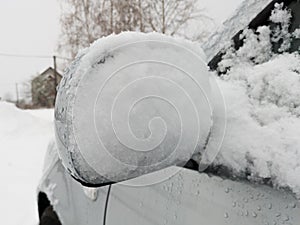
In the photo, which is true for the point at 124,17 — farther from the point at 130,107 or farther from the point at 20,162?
the point at 130,107

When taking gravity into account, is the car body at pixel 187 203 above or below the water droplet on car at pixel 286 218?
below

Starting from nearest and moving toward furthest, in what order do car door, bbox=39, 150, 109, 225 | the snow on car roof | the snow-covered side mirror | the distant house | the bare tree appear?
the snow-covered side mirror
the snow on car roof
car door, bbox=39, 150, 109, 225
the bare tree
the distant house

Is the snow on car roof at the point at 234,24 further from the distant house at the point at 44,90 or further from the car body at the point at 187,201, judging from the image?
the distant house at the point at 44,90

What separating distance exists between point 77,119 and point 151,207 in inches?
27.8

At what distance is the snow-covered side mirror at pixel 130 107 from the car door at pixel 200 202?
0.73 ft

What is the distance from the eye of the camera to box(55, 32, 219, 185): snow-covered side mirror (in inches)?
36.0

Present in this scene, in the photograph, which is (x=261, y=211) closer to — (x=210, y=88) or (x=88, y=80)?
(x=210, y=88)

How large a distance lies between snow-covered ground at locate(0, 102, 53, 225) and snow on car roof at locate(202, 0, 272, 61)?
9.27 feet

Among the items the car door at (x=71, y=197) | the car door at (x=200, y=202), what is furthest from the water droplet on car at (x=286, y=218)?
the car door at (x=71, y=197)

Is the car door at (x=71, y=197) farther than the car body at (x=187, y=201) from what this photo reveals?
Yes

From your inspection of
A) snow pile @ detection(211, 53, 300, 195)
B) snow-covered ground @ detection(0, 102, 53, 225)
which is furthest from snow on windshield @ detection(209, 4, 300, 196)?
snow-covered ground @ detection(0, 102, 53, 225)

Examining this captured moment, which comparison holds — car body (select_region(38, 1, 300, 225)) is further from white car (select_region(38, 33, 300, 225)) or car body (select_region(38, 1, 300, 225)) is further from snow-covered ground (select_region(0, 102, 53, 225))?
snow-covered ground (select_region(0, 102, 53, 225))

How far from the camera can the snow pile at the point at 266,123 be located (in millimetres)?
971

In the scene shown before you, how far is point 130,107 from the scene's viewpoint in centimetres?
94
